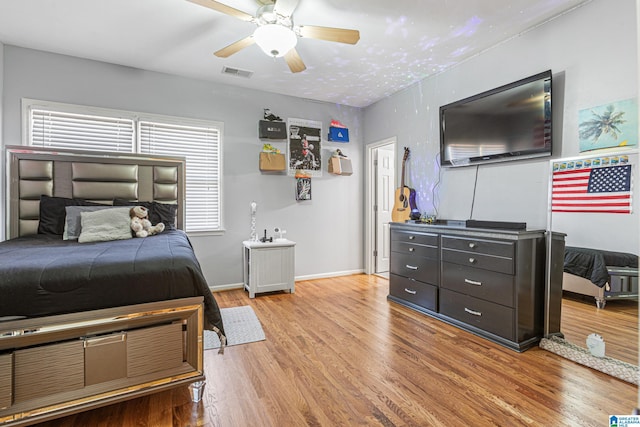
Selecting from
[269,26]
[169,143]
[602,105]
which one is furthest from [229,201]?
[602,105]

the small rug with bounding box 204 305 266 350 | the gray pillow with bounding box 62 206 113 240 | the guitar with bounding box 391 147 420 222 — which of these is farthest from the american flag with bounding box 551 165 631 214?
the gray pillow with bounding box 62 206 113 240

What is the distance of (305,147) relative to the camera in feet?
15.0

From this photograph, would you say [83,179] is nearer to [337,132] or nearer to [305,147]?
[305,147]

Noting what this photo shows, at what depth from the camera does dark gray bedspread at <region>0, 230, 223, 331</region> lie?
4.67 ft

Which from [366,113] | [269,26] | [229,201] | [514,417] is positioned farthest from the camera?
[366,113]

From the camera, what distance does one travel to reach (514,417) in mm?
1602

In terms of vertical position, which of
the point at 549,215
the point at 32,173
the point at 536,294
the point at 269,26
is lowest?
the point at 536,294

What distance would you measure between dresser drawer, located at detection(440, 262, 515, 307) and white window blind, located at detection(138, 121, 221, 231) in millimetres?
2870

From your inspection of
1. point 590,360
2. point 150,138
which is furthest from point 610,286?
point 150,138

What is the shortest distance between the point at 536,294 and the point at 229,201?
11.4 feet

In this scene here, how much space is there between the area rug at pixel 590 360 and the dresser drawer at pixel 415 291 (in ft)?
3.06

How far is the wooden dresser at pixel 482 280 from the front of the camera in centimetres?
239

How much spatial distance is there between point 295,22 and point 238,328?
2.79 meters

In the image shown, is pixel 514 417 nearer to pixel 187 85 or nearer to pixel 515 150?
pixel 515 150
